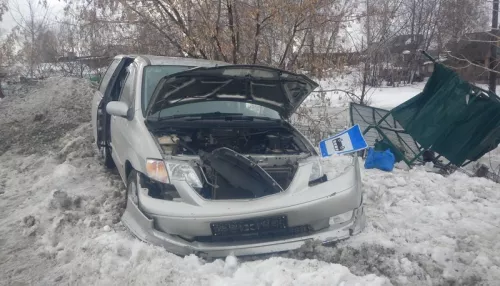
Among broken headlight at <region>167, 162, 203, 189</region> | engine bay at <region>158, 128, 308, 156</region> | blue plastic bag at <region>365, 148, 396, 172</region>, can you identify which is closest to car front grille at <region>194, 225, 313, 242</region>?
broken headlight at <region>167, 162, 203, 189</region>

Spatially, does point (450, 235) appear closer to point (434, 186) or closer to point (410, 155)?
point (434, 186)

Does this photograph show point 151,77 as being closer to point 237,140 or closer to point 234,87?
point 234,87

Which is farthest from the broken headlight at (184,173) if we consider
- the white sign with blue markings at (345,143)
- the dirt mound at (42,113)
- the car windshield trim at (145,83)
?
the dirt mound at (42,113)

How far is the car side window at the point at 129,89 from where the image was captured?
4.74 meters

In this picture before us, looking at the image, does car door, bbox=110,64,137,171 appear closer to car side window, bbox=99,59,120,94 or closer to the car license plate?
car side window, bbox=99,59,120,94

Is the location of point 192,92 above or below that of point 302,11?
below

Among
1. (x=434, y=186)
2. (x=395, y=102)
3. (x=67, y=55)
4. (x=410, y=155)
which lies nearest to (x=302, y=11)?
(x=410, y=155)

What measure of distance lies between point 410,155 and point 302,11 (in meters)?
3.23

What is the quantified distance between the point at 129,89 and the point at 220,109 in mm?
1124

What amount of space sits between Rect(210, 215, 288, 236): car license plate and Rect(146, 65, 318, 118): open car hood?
1.48m

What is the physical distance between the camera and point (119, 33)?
28.6 ft

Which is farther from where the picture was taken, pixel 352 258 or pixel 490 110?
pixel 490 110

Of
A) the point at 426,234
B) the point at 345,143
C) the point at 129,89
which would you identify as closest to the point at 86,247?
the point at 129,89

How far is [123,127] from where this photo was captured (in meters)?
4.70
